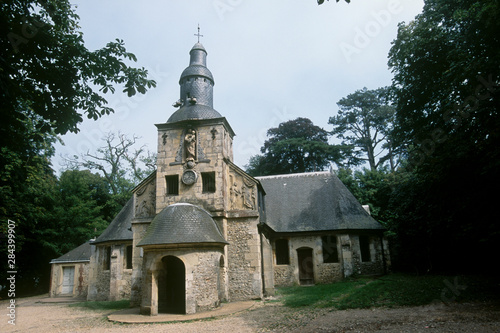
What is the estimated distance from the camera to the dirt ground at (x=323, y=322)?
24.7ft

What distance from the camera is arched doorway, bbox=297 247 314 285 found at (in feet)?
64.6

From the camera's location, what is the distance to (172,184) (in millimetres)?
15656

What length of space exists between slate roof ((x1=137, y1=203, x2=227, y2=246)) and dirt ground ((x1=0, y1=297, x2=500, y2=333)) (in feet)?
9.29

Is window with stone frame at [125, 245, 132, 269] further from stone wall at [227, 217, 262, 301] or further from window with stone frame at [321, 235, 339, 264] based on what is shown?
window with stone frame at [321, 235, 339, 264]

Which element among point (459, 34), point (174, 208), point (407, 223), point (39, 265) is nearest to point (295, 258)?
point (407, 223)

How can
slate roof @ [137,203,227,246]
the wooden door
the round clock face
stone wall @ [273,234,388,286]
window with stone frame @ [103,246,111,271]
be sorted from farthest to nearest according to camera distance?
the wooden door → window with stone frame @ [103,246,111,271] → stone wall @ [273,234,388,286] → the round clock face → slate roof @ [137,203,227,246]

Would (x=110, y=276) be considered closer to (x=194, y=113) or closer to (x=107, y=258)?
(x=107, y=258)

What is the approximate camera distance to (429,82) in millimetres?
14578

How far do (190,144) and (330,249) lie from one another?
10867 millimetres

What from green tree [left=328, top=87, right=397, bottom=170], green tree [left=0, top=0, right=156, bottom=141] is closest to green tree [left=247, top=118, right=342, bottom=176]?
green tree [left=328, top=87, right=397, bottom=170]

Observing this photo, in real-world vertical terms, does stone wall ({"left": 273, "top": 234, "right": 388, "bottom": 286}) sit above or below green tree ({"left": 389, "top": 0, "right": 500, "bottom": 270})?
below

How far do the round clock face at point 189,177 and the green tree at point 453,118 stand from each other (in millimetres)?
9867

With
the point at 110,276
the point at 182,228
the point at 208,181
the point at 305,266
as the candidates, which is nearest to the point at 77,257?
the point at 110,276

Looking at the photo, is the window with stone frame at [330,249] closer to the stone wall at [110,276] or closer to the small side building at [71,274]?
the stone wall at [110,276]
